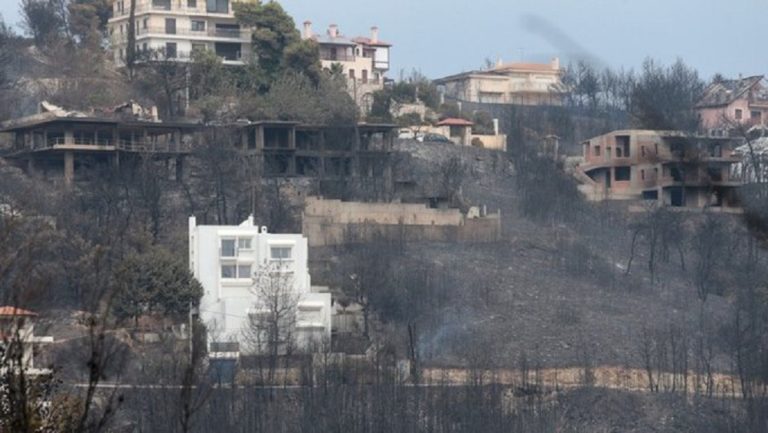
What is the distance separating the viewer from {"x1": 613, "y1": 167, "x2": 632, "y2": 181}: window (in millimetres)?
41562

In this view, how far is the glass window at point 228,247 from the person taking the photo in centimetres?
3222

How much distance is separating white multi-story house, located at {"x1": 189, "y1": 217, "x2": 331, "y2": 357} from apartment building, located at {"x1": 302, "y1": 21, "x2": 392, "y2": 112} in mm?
11682

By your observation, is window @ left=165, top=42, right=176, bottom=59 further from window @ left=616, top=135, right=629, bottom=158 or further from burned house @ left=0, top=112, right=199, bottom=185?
window @ left=616, top=135, right=629, bottom=158

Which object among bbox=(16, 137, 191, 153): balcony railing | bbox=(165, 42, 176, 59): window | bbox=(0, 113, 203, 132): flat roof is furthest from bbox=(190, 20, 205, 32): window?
bbox=(16, 137, 191, 153): balcony railing

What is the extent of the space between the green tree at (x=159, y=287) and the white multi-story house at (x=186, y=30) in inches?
467

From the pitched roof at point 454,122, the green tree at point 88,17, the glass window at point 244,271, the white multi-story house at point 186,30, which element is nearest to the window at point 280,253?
the glass window at point 244,271

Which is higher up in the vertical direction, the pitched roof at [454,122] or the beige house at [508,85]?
the beige house at [508,85]

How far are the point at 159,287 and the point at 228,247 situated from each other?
1617 millimetres

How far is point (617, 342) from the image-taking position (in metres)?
32.8

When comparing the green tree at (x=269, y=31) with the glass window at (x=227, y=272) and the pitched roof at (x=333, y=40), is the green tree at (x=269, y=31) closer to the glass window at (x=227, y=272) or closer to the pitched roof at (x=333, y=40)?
the pitched roof at (x=333, y=40)

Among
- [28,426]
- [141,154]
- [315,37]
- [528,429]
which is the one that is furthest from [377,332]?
[28,426]

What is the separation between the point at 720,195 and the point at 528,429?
778 inches

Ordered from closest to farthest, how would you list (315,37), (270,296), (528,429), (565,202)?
(528,429)
(270,296)
(565,202)
(315,37)

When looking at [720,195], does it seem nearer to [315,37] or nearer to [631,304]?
[631,304]
